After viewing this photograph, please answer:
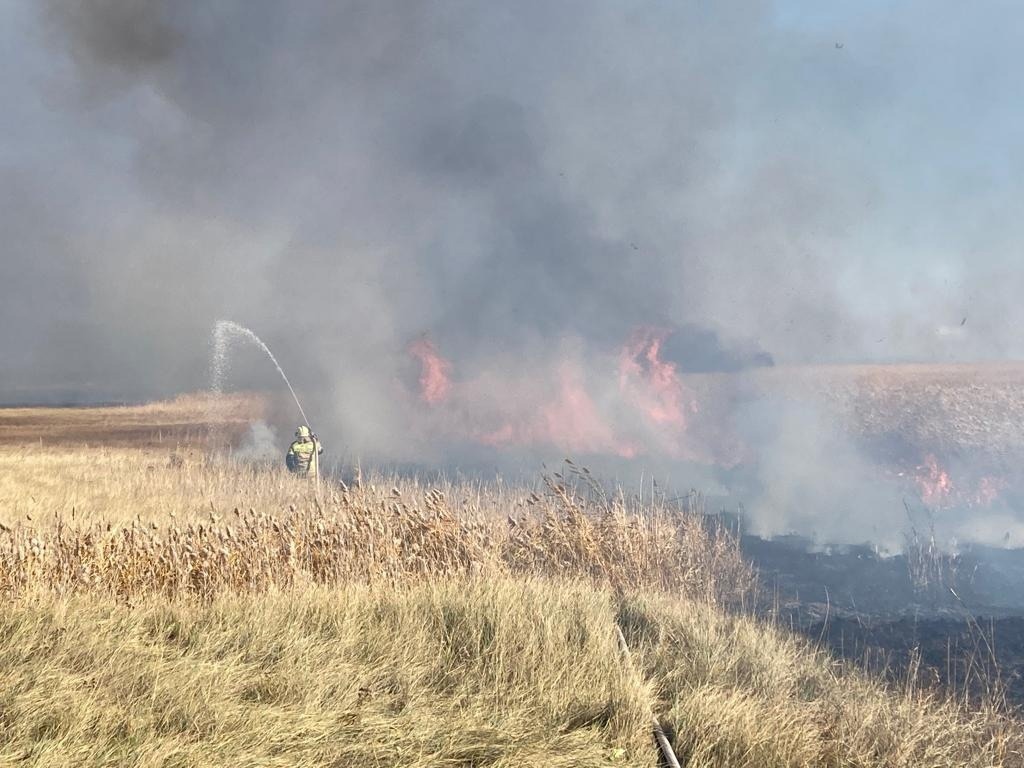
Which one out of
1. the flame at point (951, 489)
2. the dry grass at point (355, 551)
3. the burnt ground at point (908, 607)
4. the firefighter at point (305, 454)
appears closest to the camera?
the burnt ground at point (908, 607)

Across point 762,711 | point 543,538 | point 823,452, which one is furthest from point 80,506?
point 823,452

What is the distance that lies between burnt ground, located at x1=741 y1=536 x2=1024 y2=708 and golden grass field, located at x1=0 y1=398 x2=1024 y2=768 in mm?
954

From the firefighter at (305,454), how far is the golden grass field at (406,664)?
834 cm

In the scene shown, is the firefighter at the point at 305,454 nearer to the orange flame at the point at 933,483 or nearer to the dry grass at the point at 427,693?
the dry grass at the point at 427,693

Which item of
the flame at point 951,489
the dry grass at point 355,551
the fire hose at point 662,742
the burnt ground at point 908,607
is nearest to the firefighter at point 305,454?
the dry grass at point 355,551

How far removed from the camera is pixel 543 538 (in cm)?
1271

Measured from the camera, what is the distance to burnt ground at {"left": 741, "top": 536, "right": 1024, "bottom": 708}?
9578 millimetres

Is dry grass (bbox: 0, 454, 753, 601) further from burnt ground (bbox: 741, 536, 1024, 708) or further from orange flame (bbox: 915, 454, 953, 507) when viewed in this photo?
A: orange flame (bbox: 915, 454, 953, 507)

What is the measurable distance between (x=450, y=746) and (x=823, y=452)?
111 ft

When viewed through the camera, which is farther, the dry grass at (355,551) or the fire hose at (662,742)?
the dry grass at (355,551)

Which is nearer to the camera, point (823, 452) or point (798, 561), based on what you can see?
point (798, 561)

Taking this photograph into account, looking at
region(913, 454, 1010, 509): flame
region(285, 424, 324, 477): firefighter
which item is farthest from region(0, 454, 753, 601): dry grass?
region(913, 454, 1010, 509): flame

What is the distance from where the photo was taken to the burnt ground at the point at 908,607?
958 cm

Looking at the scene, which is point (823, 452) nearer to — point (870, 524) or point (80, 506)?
point (870, 524)
